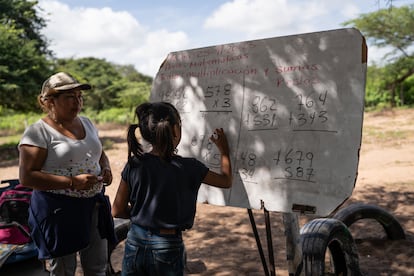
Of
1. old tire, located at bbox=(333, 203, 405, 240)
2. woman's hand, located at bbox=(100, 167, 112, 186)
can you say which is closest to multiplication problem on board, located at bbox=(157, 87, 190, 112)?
woman's hand, located at bbox=(100, 167, 112, 186)

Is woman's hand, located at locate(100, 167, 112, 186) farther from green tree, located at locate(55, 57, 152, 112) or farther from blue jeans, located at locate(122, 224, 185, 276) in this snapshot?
green tree, located at locate(55, 57, 152, 112)

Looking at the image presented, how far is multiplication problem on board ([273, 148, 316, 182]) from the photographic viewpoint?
2273 millimetres

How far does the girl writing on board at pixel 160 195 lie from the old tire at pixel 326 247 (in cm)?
123

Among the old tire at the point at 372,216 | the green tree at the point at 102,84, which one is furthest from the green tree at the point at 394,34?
the old tire at the point at 372,216

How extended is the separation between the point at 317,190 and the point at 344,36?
0.85m

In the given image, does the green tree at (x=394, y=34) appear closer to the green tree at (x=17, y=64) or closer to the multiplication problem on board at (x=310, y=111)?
the green tree at (x=17, y=64)

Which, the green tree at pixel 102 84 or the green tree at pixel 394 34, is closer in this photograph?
the green tree at pixel 394 34

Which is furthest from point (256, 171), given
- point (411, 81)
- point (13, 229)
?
point (411, 81)

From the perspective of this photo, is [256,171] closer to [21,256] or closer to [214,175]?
[214,175]

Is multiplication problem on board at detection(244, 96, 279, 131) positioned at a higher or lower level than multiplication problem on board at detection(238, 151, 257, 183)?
higher

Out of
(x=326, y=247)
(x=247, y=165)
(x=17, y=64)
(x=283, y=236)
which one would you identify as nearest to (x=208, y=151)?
(x=247, y=165)

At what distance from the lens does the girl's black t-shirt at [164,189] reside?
182 cm

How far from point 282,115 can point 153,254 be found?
112cm

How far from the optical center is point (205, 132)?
274cm
